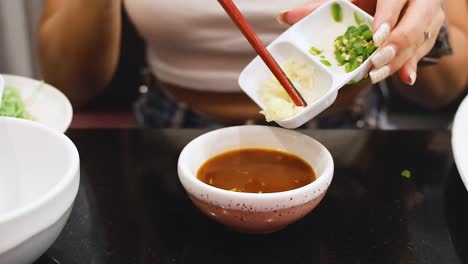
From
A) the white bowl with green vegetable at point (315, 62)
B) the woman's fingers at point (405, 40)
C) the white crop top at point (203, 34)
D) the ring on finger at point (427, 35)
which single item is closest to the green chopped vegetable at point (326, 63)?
the white bowl with green vegetable at point (315, 62)

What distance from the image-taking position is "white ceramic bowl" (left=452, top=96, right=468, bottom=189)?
1.03m

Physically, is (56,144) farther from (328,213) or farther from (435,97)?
(435,97)

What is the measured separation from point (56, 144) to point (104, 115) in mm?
1561

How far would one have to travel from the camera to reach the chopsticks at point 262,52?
99 centimetres

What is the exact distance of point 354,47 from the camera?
3.56 feet

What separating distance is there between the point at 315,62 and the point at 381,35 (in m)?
0.14

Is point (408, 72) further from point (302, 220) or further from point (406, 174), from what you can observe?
point (302, 220)

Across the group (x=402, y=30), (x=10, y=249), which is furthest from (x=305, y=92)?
(x=10, y=249)

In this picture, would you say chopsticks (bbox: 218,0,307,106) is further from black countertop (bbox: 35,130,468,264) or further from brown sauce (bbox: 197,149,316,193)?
black countertop (bbox: 35,130,468,264)

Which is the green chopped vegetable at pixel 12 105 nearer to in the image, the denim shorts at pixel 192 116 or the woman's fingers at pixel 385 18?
the denim shorts at pixel 192 116

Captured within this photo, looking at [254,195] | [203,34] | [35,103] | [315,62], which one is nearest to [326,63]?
[315,62]

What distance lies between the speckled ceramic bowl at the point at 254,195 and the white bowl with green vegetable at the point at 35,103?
308 millimetres

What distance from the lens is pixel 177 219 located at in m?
1.03

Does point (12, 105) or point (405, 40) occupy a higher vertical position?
point (12, 105)
